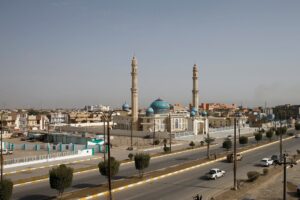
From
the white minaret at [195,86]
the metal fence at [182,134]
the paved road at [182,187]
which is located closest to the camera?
the paved road at [182,187]

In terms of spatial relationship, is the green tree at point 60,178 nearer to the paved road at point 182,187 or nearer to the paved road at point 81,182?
the paved road at point 81,182

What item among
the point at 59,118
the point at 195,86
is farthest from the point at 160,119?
the point at 59,118

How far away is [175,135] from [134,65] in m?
21.3

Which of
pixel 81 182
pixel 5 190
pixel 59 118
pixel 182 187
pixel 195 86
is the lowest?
pixel 81 182

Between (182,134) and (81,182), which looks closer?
(81,182)

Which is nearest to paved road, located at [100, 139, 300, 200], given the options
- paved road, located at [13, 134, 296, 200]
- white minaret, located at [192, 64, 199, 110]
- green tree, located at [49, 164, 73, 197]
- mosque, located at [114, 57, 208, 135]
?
green tree, located at [49, 164, 73, 197]

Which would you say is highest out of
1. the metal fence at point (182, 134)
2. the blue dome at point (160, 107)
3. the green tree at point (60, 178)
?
the blue dome at point (160, 107)

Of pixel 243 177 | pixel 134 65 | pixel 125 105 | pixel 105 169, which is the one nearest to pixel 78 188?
pixel 105 169

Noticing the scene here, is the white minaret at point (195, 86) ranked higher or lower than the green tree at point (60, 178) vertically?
higher

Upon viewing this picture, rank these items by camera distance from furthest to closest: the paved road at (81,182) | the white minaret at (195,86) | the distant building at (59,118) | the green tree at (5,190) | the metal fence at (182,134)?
the distant building at (59,118) < the white minaret at (195,86) < the metal fence at (182,134) < the paved road at (81,182) < the green tree at (5,190)

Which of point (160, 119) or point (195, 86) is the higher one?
point (195, 86)

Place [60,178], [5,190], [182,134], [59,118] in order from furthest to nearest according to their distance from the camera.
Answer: [59,118] → [182,134] → [60,178] → [5,190]

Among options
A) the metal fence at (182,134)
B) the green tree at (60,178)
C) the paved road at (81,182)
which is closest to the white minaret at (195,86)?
the metal fence at (182,134)

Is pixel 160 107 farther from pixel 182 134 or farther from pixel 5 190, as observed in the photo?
pixel 5 190
